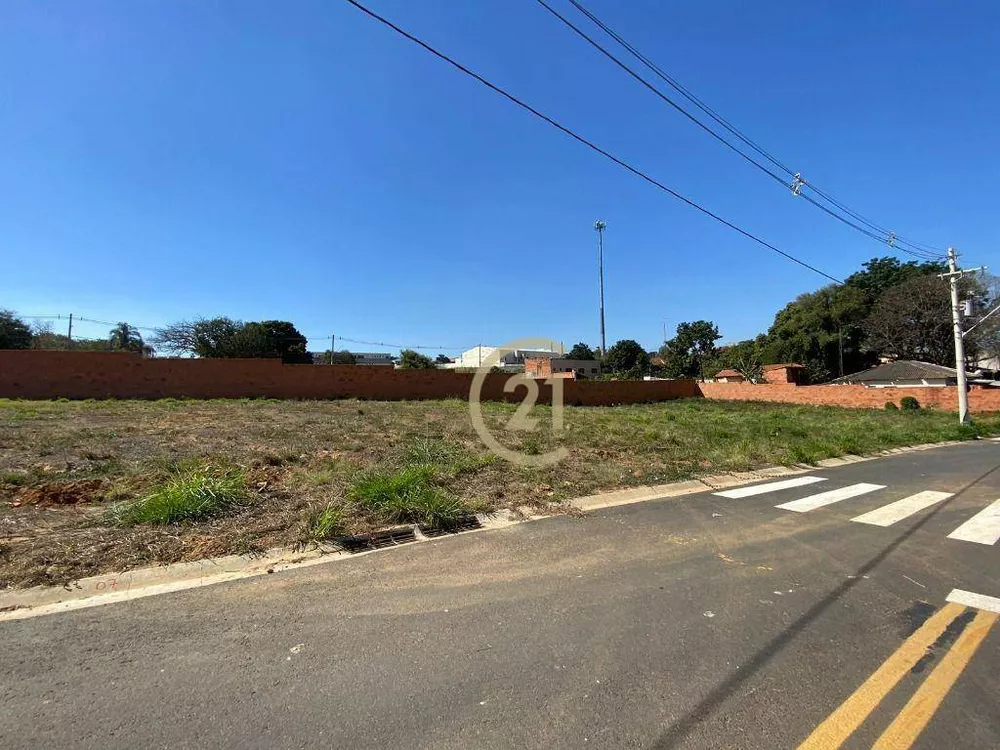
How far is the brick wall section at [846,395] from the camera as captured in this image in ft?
99.7

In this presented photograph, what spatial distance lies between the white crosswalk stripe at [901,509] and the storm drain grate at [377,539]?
229 inches

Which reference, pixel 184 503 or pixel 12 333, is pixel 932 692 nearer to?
pixel 184 503

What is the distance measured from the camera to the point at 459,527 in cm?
614

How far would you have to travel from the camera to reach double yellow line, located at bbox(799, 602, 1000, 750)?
245 centimetres

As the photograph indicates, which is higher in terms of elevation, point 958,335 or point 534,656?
point 958,335

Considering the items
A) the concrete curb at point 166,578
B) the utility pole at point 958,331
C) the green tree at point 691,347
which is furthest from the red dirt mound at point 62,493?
the green tree at point 691,347

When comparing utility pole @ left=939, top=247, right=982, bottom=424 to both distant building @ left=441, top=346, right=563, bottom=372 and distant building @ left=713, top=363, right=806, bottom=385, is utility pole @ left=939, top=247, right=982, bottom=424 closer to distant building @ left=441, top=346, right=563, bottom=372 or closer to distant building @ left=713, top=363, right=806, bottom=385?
distant building @ left=713, top=363, right=806, bottom=385

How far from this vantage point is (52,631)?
3.41 meters

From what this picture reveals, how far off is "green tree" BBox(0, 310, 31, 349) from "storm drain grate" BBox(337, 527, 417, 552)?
52.0 meters

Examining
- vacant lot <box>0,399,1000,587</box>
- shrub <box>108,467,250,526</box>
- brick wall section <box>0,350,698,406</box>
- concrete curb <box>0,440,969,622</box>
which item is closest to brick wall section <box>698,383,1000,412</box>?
brick wall section <box>0,350,698,406</box>

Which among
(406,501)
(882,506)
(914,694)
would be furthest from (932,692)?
(882,506)

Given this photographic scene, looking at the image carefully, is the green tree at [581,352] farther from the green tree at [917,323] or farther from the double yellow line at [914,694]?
the double yellow line at [914,694]

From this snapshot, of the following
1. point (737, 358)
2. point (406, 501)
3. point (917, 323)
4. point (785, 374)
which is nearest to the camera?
point (406, 501)

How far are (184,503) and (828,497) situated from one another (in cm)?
926
